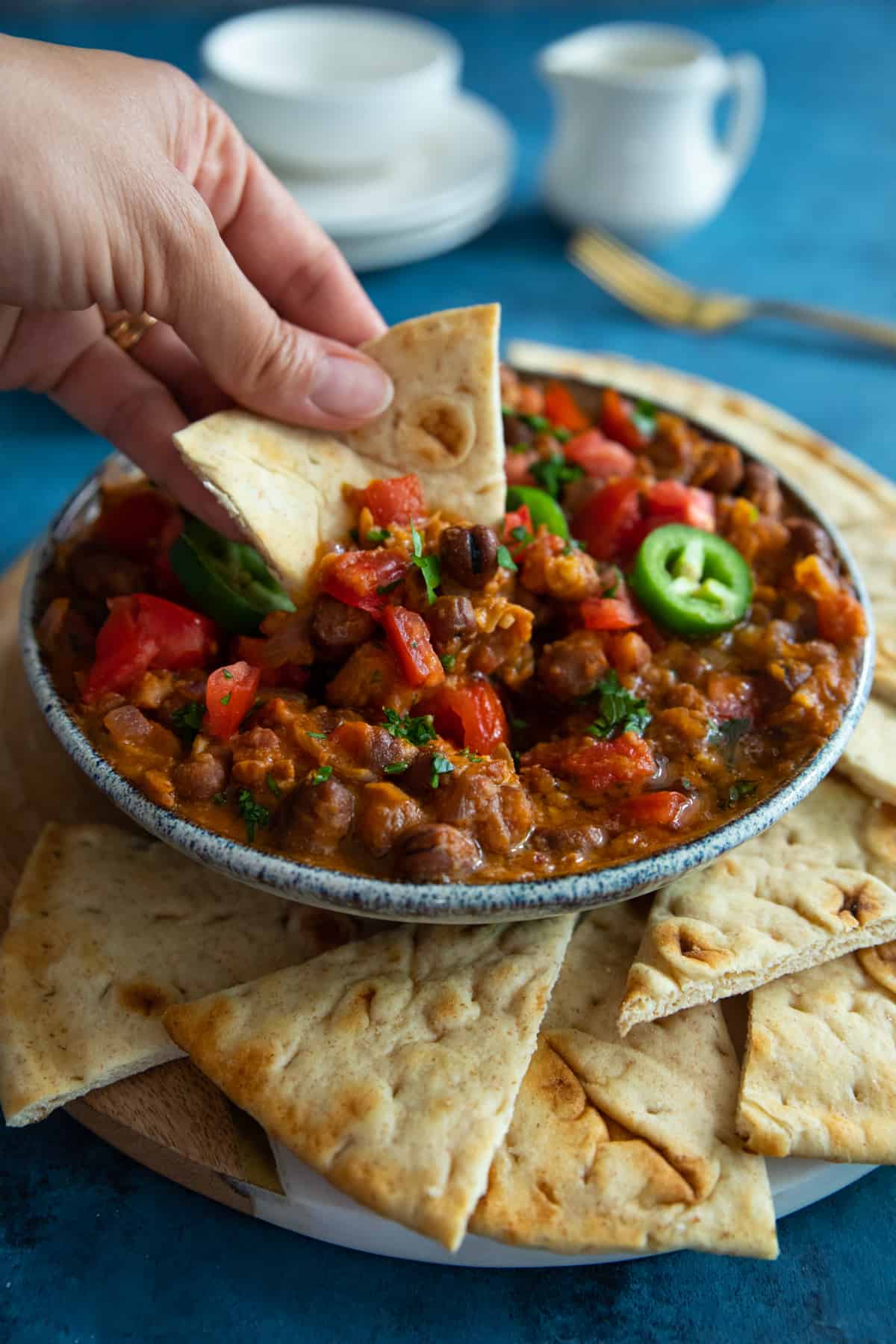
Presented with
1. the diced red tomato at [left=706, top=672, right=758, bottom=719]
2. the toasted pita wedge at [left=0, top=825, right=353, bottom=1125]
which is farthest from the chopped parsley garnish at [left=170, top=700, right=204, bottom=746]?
the diced red tomato at [left=706, top=672, right=758, bottom=719]

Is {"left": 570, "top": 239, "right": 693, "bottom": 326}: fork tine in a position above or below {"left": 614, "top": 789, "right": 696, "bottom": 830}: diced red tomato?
below

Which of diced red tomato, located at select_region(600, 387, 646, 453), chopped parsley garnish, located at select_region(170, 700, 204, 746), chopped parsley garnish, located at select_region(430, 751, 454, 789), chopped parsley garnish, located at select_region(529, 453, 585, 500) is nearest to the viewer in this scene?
chopped parsley garnish, located at select_region(430, 751, 454, 789)

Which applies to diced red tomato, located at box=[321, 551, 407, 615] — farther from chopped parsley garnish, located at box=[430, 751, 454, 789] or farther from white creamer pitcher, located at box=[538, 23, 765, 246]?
white creamer pitcher, located at box=[538, 23, 765, 246]

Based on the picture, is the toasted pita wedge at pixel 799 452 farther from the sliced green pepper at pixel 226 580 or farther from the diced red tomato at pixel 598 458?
the sliced green pepper at pixel 226 580

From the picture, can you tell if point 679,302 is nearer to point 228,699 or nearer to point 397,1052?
point 228,699

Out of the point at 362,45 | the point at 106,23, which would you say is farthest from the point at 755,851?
the point at 106,23

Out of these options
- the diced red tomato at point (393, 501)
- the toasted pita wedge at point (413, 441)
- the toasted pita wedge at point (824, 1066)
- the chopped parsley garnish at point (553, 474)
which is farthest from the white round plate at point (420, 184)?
the toasted pita wedge at point (824, 1066)
